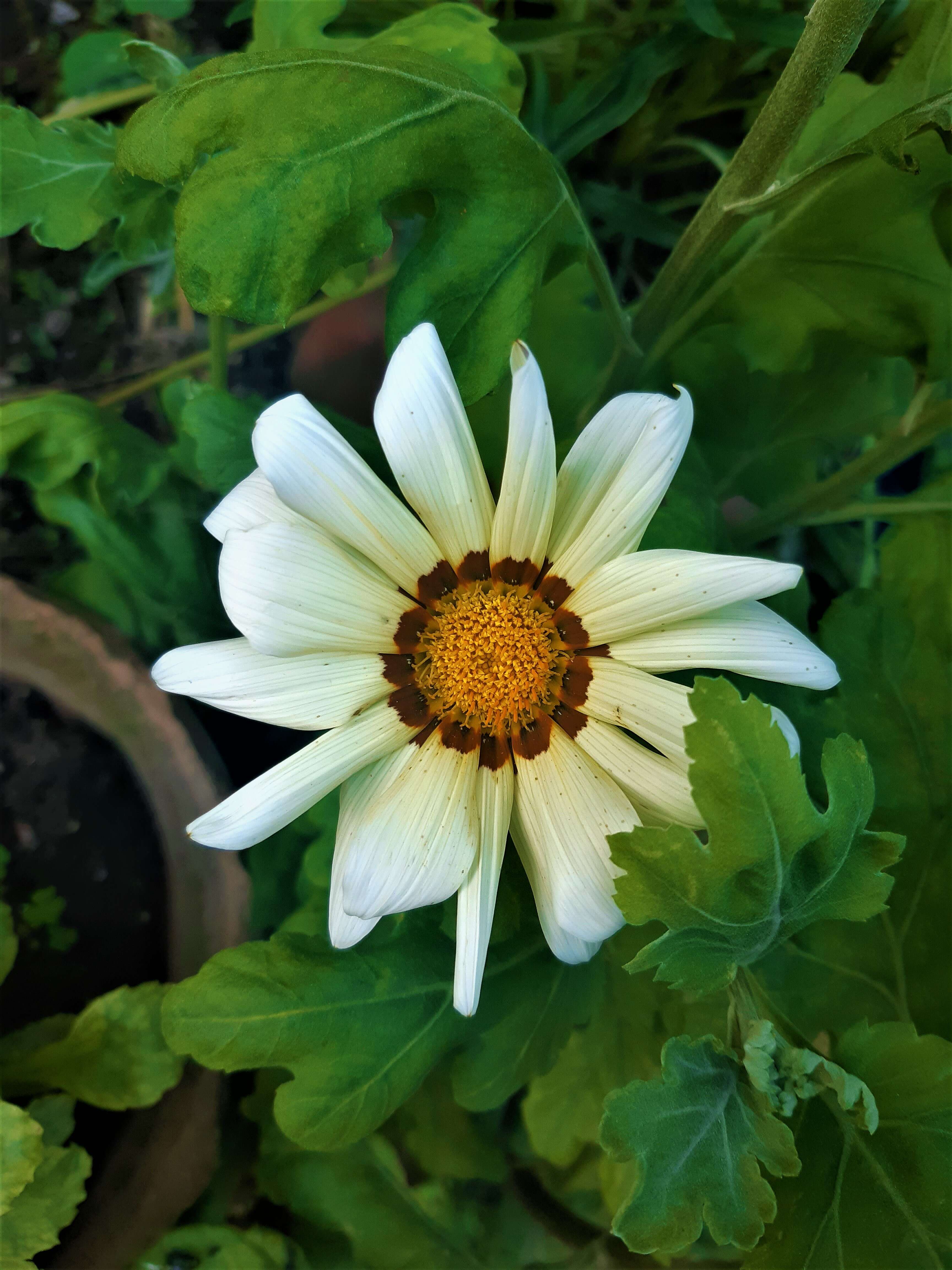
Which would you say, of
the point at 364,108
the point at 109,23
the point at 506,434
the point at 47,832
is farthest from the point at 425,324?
the point at 109,23

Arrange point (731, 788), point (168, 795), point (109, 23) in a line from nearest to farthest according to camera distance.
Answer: point (731, 788)
point (168, 795)
point (109, 23)

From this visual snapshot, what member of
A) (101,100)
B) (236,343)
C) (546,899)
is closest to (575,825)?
(546,899)

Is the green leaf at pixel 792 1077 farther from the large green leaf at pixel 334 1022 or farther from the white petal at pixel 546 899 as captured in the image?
the large green leaf at pixel 334 1022

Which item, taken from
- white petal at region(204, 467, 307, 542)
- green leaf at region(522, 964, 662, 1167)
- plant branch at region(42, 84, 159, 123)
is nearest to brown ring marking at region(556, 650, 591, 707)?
white petal at region(204, 467, 307, 542)

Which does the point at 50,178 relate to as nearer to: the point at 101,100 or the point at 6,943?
the point at 101,100

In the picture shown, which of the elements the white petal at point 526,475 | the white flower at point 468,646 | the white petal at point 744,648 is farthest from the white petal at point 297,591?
the white petal at point 744,648

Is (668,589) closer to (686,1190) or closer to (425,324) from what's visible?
(425,324)
